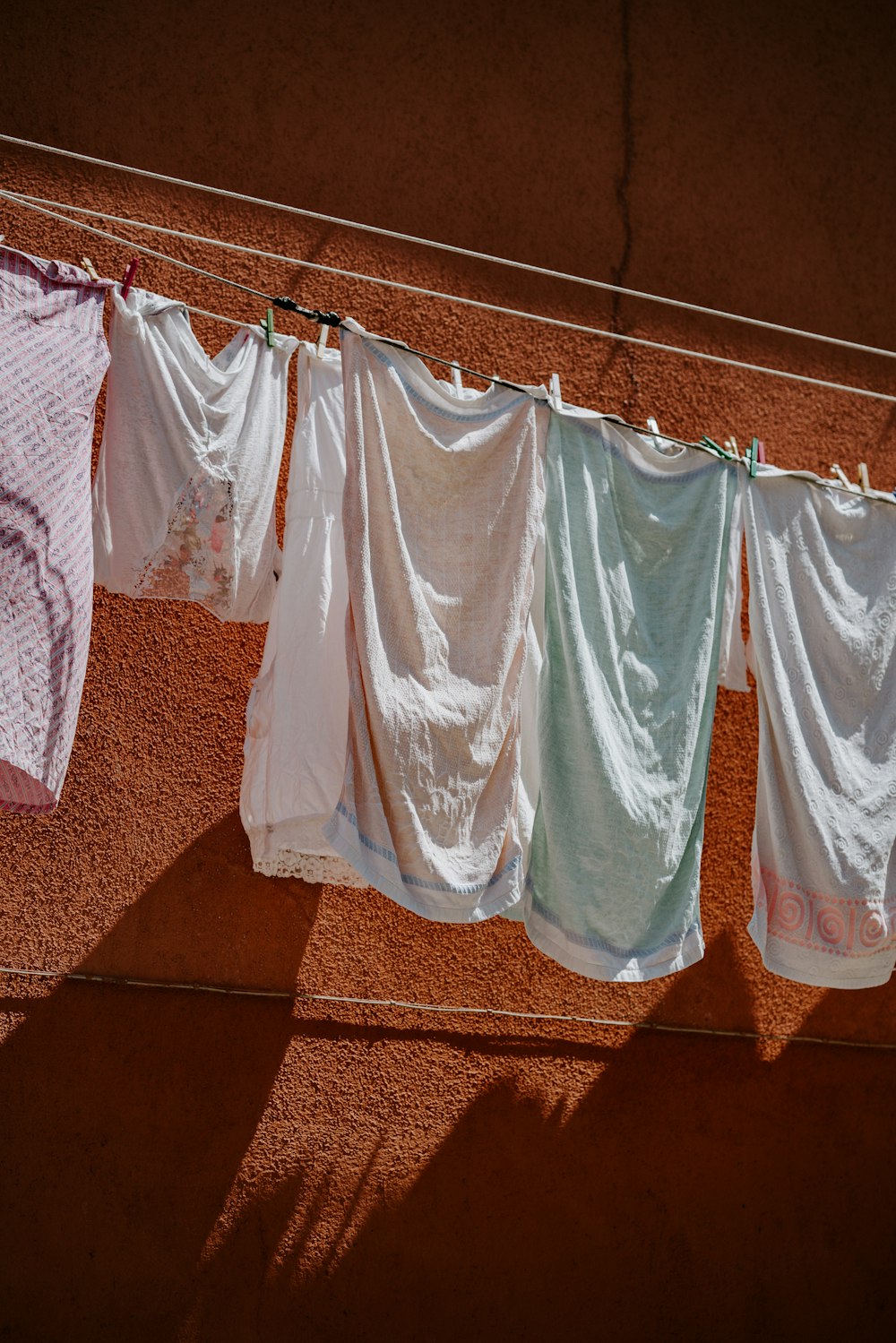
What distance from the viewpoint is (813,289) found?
3971mm

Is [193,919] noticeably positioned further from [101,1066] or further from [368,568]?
[368,568]

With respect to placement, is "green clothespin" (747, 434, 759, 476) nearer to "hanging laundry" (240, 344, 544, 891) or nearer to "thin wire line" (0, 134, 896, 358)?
"thin wire line" (0, 134, 896, 358)

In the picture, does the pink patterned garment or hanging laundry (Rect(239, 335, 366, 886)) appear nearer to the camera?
the pink patterned garment

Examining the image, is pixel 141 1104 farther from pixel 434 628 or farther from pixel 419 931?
pixel 434 628

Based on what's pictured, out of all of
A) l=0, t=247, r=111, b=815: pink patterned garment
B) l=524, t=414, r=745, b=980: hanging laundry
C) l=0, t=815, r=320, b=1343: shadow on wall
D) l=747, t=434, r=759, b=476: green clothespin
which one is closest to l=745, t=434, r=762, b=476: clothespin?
l=747, t=434, r=759, b=476: green clothespin

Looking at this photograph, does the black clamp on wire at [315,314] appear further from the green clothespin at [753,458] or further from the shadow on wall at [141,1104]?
the shadow on wall at [141,1104]

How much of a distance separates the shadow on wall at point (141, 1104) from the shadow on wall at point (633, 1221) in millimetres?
175

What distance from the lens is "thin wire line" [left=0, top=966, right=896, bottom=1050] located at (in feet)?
9.74

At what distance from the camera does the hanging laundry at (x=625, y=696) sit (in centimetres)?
255

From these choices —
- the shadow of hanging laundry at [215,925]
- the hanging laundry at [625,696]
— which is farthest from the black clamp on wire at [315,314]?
the shadow of hanging laundry at [215,925]

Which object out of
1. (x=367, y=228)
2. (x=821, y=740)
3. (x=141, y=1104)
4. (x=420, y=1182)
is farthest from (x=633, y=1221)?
(x=367, y=228)

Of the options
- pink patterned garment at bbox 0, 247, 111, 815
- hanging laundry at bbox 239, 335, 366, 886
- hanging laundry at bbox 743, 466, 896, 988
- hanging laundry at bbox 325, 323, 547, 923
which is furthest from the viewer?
hanging laundry at bbox 743, 466, 896, 988

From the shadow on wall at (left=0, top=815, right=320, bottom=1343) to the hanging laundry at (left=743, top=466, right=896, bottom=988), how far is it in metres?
1.25

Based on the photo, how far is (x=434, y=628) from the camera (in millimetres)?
2477
